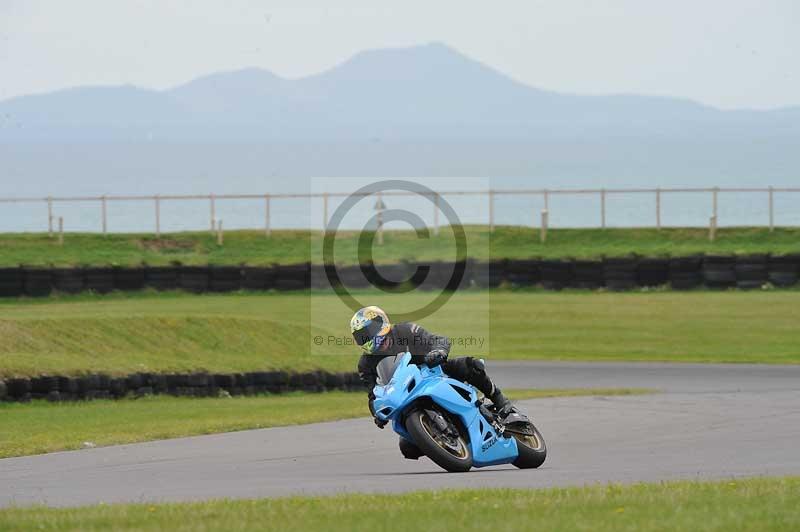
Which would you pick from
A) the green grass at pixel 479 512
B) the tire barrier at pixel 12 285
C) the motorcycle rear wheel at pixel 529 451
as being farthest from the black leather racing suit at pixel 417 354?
the tire barrier at pixel 12 285

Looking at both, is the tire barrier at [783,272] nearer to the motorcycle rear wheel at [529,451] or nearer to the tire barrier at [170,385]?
the tire barrier at [170,385]

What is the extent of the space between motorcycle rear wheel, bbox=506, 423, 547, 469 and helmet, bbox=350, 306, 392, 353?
1.48 metres

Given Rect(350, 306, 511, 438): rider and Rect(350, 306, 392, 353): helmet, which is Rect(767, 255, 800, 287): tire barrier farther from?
Rect(350, 306, 392, 353): helmet

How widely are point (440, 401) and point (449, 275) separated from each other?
29.4 m

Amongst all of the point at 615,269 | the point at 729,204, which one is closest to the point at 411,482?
the point at 615,269

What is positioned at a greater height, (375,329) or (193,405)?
(375,329)

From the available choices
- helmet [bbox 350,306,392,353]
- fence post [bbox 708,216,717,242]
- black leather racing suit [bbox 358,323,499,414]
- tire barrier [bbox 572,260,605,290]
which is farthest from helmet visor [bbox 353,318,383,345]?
fence post [bbox 708,216,717,242]

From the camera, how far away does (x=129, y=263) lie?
45.2 m

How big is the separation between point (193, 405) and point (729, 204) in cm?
10915

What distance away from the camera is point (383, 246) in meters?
49.0

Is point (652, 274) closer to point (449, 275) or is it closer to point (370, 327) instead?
point (449, 275)

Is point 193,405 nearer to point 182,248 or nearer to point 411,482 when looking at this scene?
point 411,482

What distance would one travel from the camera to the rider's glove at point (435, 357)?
1230 centimetres

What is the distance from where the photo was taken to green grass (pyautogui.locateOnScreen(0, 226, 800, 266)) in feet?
153
